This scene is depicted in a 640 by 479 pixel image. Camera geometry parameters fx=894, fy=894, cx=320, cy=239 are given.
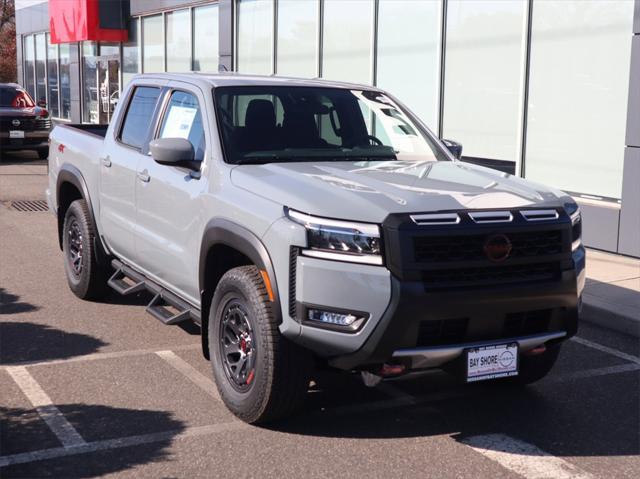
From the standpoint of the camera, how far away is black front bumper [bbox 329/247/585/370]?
165 inches

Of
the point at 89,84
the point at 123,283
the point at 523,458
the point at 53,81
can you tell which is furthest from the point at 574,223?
the point at 53,81

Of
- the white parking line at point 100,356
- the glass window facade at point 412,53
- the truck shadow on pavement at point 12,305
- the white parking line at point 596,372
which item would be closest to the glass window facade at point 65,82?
the glass window facade at point 412,53

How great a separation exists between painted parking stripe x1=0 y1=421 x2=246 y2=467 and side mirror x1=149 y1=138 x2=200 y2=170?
5.20ft

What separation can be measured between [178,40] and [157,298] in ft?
54.7

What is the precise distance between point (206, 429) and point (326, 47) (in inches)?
457

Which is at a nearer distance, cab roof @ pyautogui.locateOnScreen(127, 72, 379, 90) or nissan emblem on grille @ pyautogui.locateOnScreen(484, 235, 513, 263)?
nissan emblem on grille @ pyautogui.locateOnScreen(484, 235, 513, 263)

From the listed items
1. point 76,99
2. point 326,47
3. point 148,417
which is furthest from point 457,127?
point 76,99

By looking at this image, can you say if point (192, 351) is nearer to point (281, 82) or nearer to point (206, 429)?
point (206, 429)

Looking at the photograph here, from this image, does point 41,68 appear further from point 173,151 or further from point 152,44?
point 173,151

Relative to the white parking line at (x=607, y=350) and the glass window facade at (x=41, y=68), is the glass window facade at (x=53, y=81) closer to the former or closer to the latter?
the glass window facade at (x=41, y=68)

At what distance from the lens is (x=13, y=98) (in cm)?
2053

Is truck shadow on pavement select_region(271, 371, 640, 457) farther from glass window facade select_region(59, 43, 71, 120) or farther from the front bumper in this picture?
glass window facade select_region(59, 43, 71, 120)

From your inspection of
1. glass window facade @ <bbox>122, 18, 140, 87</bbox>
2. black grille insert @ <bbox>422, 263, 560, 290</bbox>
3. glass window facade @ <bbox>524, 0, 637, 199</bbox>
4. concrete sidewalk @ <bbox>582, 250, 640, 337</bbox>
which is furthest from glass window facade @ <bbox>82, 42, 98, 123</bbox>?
black grille insert @ <bbox>422, 263, 560, 290</bbox>

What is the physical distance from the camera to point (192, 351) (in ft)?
20.4
